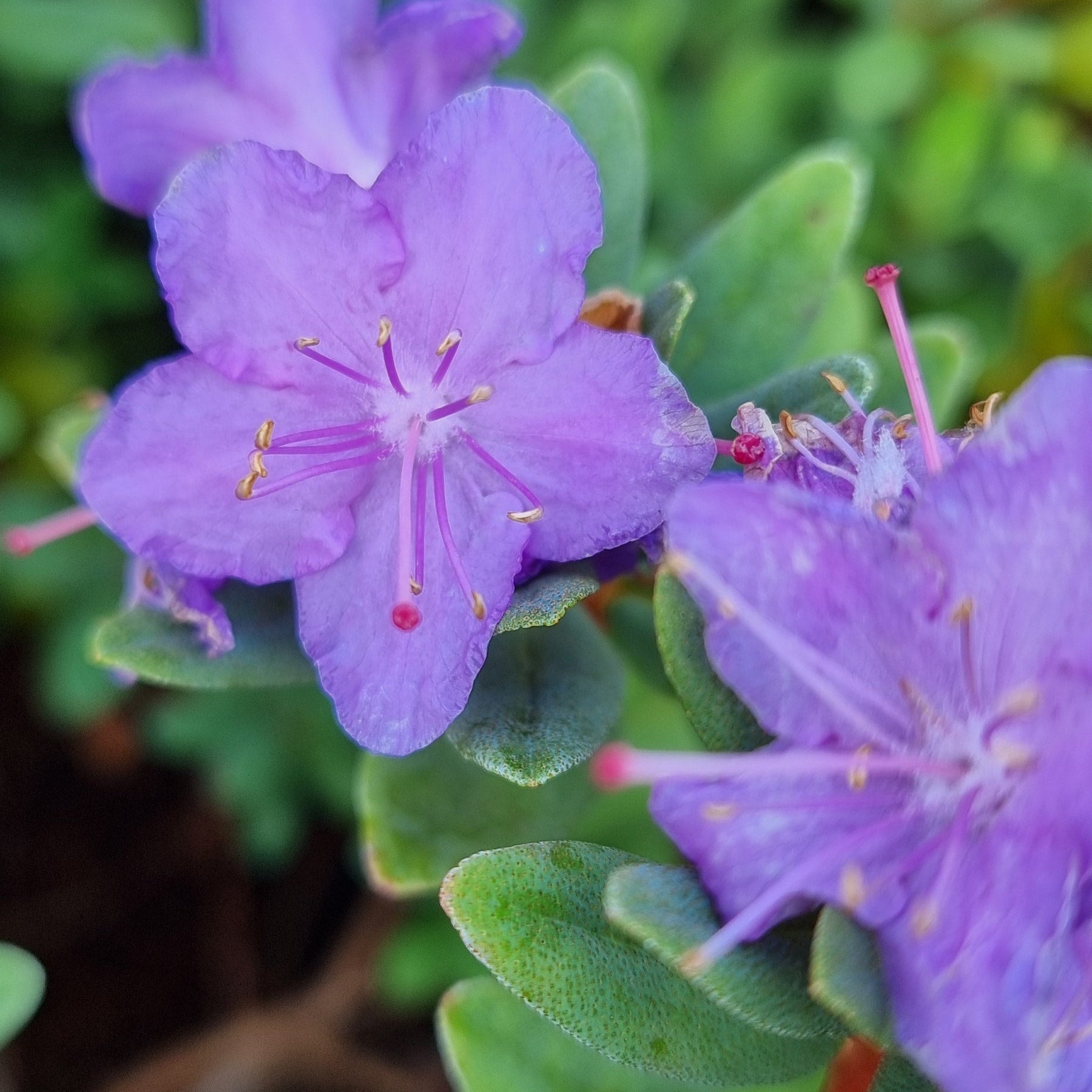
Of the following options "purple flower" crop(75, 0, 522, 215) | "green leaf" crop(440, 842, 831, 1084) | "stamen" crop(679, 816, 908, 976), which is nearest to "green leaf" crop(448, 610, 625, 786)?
"green leaf" crop(440, 842, 831, 1084)

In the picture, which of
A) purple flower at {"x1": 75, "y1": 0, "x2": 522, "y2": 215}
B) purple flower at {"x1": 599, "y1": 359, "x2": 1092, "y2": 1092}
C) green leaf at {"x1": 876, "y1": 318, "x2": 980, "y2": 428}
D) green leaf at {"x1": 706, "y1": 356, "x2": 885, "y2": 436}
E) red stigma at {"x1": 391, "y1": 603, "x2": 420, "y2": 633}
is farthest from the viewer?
green leaf at {"x1": 876, "y1": 318, "x2": 980, "y2": 428}

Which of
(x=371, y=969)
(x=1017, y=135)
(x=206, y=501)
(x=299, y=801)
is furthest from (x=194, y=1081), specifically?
(x=1017, y=135)

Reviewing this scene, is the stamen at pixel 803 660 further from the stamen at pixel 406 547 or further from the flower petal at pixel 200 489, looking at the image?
the flower petal at pixel 200 489

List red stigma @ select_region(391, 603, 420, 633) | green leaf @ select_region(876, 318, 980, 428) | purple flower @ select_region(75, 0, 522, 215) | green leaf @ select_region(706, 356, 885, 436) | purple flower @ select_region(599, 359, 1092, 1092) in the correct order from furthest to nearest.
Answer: green leaf @ select_region(876, 318, 980, 428), purple flower @ select_region(75, 0, 522, 215), green leaf @ select_region(706, 356, 885, 436), red stigma @ select_region(391, 603, 420, 633), purple flower @ select_region(599, 359, 1092, 1092)

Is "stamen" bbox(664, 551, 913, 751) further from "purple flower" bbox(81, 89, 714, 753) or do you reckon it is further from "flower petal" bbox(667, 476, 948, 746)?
"purple flower" bbox(81, 89, 714, 753)

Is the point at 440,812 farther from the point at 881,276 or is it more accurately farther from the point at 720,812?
the point at 881,276

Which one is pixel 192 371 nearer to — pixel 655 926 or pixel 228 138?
pixel 228 138
